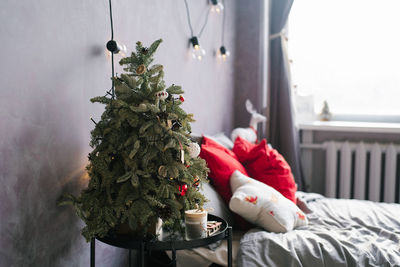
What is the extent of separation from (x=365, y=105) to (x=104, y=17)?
2653 mm

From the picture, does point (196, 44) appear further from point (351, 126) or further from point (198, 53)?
point (351, 126)

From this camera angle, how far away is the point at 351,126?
3.10 meters

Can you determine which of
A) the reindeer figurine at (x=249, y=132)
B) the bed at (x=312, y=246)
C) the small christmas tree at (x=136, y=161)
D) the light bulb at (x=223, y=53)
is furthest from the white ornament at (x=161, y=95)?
the light bulb at (x=223, y=53)

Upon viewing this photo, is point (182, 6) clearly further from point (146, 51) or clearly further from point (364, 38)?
point (364, 38)

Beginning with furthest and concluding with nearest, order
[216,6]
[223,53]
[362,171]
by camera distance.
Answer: [362,171], [223,53], [216,6]

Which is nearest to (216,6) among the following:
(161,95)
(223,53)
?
(223,53)

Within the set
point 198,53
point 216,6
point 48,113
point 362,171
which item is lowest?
point 362,171

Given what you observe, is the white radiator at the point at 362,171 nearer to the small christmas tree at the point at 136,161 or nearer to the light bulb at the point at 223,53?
the light bulb at the point at 223,53

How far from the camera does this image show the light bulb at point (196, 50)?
84.0 inches

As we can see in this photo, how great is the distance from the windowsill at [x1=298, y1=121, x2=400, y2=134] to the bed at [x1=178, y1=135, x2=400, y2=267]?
1326mm

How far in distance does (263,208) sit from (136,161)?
73 cm

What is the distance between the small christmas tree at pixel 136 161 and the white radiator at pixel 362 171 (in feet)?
7.70

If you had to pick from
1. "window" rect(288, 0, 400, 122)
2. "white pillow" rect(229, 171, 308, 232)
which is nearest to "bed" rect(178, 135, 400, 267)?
"white pillow" rect(229, 171, 308, 232)

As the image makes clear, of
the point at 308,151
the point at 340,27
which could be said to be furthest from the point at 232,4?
the point at 308,151
